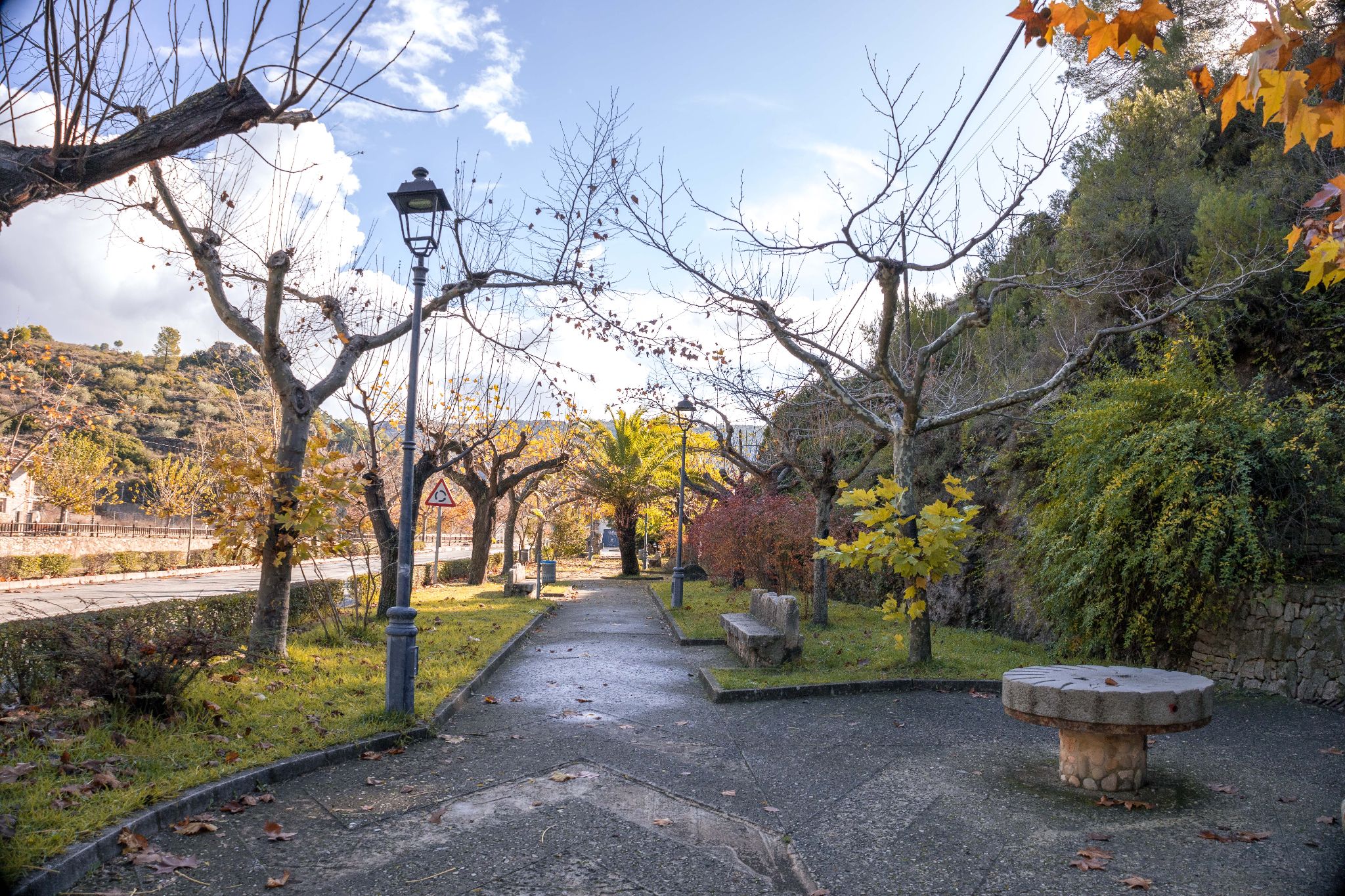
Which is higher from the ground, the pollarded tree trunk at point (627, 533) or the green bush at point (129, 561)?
the pollarded tree trunk at point (627, 533)

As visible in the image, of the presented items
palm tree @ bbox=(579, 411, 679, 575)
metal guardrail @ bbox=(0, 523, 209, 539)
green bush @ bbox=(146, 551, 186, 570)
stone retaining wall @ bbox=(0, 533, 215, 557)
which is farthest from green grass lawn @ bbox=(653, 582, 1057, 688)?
metal guardrail @ bbox=(0, 523, 209, 539)

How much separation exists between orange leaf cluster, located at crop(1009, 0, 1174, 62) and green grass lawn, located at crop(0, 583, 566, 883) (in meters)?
5.38

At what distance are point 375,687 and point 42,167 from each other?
6010mm

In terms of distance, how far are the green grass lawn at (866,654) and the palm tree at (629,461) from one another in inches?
572

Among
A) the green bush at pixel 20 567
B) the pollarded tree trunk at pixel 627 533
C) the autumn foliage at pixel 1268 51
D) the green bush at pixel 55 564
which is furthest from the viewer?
the pollarded tree trunk at pixel 627 533

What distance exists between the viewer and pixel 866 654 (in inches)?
477

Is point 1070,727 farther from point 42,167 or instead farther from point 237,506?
point 237,506

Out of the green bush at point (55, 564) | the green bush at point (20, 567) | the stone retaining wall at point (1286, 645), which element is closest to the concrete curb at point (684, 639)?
the stone retaining wall at point (1286, 645)

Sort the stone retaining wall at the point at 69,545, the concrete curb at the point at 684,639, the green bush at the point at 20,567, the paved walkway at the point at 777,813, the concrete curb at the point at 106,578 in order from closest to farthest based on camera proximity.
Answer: the paved walkway at the point at 777,813 → the concrete curb at the point at 684,639 → the concrete curb at the point at 106,578 → the green bush at the point at 20,567 → the stone retaining wall at the point at 69,545

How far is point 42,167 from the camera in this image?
428 cm

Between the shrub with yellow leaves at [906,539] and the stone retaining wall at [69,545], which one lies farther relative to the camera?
the stone retaining wall at [69,545]

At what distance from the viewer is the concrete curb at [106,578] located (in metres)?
22.7

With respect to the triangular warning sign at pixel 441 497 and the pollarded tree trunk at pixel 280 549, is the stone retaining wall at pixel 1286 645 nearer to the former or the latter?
the pollarded tree trunk at pixel 280 549

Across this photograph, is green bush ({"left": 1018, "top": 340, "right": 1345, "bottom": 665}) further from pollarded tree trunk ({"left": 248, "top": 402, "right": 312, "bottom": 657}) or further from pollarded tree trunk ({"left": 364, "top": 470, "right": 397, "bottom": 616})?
pollarded tree trunk ({"left": 364, "top": 470, "right": 397, "bottom": 616})
